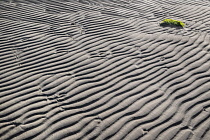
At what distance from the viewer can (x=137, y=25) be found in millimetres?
6684

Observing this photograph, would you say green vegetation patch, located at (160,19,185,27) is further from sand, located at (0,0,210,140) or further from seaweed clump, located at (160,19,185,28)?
sand, located at (0,0,210,140)

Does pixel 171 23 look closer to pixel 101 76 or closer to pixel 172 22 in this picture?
pixel 172 22

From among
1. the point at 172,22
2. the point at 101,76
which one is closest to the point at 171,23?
the point at 172,22

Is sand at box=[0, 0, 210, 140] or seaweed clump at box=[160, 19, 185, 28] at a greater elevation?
seaweed clump at box=[160, 19, 185, 28]

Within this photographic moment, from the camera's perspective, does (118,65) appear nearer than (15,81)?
No

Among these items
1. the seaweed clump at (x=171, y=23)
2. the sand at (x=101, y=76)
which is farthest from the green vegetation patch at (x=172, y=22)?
the sand at (x=101, y=76)

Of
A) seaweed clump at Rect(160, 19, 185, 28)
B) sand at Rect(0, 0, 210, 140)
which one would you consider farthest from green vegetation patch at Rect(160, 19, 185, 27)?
sand at Rect(0, 0, 210, 140)

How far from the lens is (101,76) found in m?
4.32

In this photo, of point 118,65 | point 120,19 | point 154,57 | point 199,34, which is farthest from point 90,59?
point 199,34

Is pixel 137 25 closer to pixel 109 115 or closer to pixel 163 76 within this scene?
pixel 163 76

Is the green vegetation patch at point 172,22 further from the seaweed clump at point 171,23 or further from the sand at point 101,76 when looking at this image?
the sand at point 101,76

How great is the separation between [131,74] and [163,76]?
625 millimetres

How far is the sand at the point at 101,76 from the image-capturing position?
325 centimetres

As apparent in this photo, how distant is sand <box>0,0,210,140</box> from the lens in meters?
3.25
